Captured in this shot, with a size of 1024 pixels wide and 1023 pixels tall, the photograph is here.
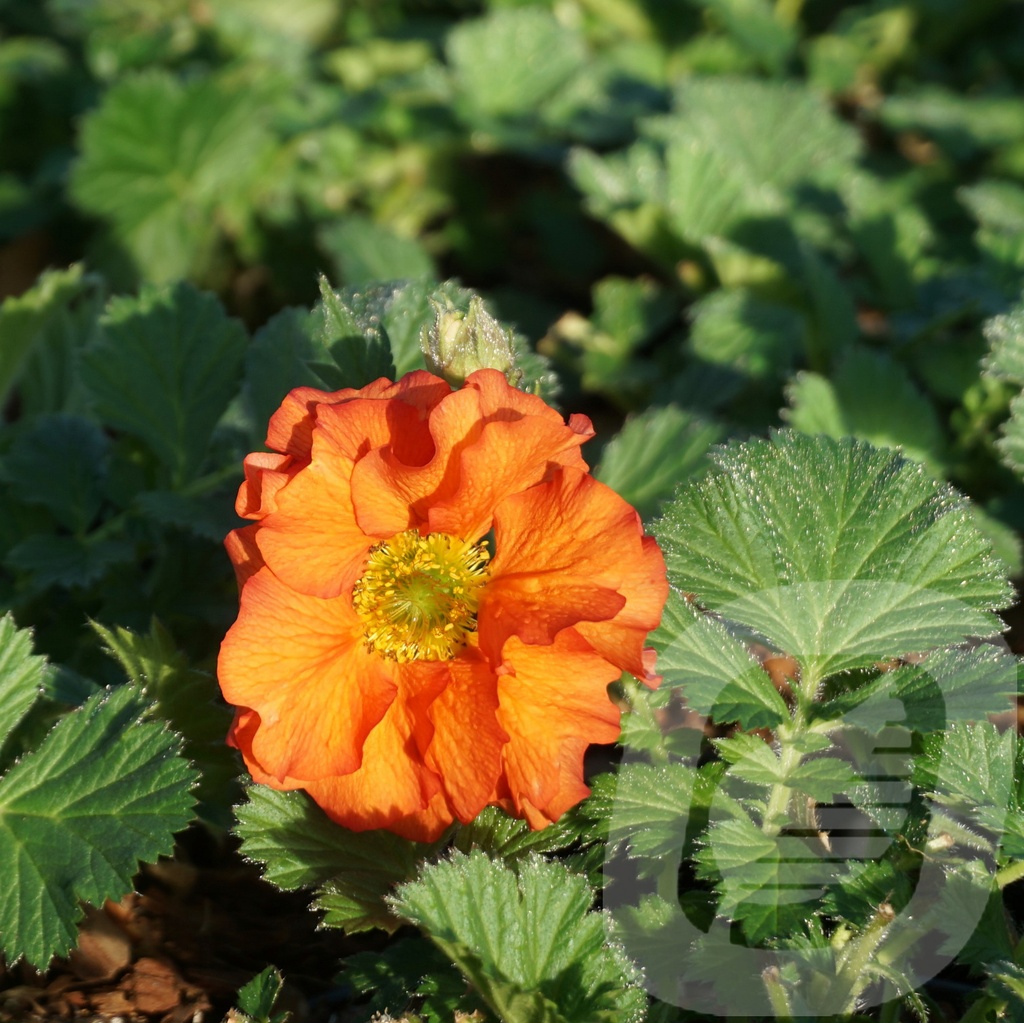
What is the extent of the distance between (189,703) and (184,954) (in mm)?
401

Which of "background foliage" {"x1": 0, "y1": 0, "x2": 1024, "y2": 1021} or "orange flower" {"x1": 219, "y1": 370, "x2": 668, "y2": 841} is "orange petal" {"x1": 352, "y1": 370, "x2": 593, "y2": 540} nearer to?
"orange flower" {"x1": 219, "y1": 370, "x2": 668, "y2": 841}

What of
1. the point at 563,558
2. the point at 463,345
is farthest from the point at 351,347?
the point at 563,558

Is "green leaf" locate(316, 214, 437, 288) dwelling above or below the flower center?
below

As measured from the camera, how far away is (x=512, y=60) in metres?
3.42

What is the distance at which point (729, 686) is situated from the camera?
1.47 meters

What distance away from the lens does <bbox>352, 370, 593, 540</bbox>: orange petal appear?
52.3 inches

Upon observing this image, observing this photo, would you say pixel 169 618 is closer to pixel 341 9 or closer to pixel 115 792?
pixel 115 792

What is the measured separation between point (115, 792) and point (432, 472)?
0.61m

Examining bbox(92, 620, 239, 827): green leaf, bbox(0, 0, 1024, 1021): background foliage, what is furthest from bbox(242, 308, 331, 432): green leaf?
bbox(92, 620, 239, 827): green leaf

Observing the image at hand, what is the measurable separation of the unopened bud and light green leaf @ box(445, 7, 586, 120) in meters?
2.07

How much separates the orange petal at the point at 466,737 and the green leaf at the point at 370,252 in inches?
72.6

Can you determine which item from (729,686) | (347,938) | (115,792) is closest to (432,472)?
(729,686)

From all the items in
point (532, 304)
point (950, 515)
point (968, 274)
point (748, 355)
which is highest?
point (950, 515)

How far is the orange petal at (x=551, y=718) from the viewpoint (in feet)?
4.40
